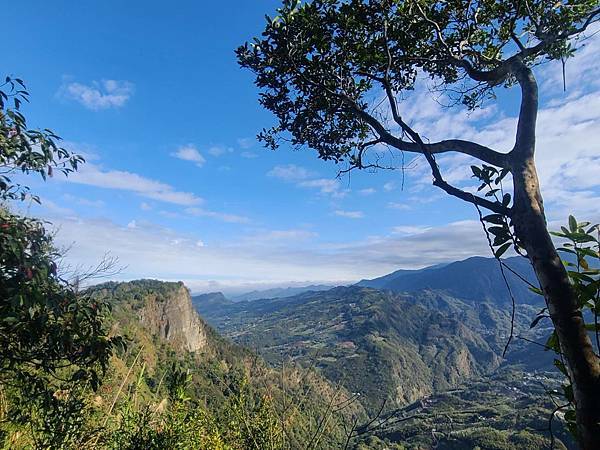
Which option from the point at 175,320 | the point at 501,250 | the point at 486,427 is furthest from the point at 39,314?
the point at 175,320

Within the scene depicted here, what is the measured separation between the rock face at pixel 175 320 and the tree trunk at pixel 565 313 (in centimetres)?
12592

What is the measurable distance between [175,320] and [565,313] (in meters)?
140

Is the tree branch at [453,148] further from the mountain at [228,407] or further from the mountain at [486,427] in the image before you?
the mountain at [486,427]

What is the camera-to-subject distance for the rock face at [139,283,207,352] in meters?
123

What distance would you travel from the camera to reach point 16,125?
270 centimetres

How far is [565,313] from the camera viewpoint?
5.90ft

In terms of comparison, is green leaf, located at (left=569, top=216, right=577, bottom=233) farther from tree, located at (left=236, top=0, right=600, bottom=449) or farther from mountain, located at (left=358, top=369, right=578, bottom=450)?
mountain, located at (left=358, top=369, right=578, bottom=450)

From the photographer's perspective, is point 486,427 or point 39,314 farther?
point 486,427

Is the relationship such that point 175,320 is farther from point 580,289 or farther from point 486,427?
point 580,289

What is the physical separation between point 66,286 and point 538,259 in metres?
3.00

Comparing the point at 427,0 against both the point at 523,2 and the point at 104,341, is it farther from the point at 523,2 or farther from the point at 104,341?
the point at 104,341

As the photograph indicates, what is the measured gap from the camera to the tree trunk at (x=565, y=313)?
5.61 ft

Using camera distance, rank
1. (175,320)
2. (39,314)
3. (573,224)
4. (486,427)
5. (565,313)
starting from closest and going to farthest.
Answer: (565,313)
(573,224)
(39,314)
(486,427)
(175,320)

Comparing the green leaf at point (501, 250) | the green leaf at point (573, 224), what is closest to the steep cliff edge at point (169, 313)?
the green leaf at point (501, 250)
